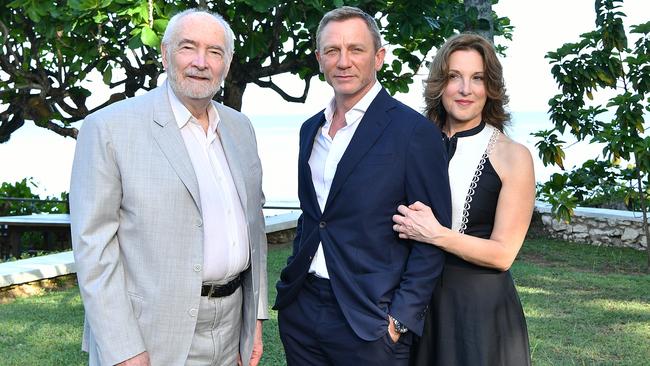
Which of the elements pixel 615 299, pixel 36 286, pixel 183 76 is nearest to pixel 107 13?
pixel 36 286

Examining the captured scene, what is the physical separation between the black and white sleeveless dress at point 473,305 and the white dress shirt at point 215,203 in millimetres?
754

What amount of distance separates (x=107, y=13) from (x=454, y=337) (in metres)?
5.00

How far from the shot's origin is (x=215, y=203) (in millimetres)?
2855

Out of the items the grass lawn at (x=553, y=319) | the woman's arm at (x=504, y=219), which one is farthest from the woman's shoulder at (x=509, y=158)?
the grass lawn at (x=553, y=319)

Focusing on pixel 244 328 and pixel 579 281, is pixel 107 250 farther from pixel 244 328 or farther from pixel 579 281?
pixel 579 281

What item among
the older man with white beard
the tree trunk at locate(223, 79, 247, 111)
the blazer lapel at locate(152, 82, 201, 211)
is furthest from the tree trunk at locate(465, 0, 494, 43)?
the blazer lapel at locate(152, 82, 201, 211)

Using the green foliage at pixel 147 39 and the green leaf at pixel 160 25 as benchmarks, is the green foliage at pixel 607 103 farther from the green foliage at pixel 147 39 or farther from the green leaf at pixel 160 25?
the green leaf at pixel 160 25

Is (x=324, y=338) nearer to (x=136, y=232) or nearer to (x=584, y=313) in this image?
(x=136, y=232)

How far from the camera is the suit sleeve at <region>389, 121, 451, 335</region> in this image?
9.11 feet

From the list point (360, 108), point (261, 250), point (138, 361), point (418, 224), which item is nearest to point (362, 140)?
point (360, 108)

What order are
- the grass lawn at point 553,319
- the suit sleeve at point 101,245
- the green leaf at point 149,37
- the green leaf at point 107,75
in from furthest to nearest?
the green leaf at point 107,75 < the green leaf at point 149,37 < the grass lawn at point 553,319 < the suit sleeve at point 101,245

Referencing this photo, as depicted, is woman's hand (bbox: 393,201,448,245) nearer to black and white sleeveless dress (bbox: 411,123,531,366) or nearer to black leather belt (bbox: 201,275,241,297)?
black and white sleeveless dress (bbox: 411,123,531,366)

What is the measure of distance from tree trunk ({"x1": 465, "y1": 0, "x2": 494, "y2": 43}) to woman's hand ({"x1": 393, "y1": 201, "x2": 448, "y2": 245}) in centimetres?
507

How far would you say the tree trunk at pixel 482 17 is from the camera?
7.55 m
